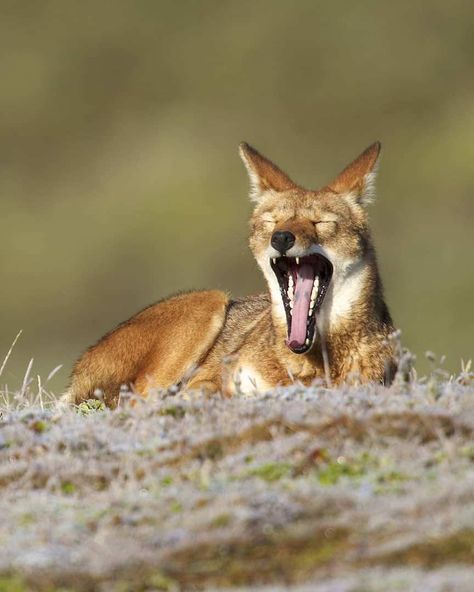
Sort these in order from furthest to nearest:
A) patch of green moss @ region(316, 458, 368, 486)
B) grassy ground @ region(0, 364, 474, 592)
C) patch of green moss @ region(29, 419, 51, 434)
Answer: patch of green moss @ region(29, 419, 51, 434)
patch of green moss @ region(316, 458, 368, 486)
grassy ground @ region(0, 364, 474, 592)

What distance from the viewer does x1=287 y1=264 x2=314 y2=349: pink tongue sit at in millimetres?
10906

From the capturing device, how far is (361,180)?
11719 millimetres

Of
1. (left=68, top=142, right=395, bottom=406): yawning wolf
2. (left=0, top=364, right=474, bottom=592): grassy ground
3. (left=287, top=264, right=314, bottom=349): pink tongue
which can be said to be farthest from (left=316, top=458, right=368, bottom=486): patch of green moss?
(left=287, top=264, right=314, bottom=349): pink tongue

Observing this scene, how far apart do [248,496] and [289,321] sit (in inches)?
187

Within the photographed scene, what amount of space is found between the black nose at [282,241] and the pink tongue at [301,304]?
48 cm

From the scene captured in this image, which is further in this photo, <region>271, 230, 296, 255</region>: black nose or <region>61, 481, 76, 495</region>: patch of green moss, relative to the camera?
<region>271, 230, 296, 255</region>: black nose

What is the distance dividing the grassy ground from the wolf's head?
2.84 metres

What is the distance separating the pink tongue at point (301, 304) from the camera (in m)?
10.9

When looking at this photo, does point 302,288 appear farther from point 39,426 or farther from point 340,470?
point 340,470

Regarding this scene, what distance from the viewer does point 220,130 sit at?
67.5 m

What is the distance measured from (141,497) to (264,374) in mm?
4583

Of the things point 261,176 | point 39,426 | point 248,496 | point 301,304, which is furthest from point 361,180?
point 248,496

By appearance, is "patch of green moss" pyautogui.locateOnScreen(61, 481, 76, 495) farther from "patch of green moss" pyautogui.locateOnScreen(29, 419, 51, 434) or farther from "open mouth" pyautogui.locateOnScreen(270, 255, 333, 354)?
"open mouth" pyautogui.locateOnScreen(270, 255, 333, 354)

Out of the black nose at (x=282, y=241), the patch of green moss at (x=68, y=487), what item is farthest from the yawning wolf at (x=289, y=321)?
the patch of green moss at (x=68, y=487)
